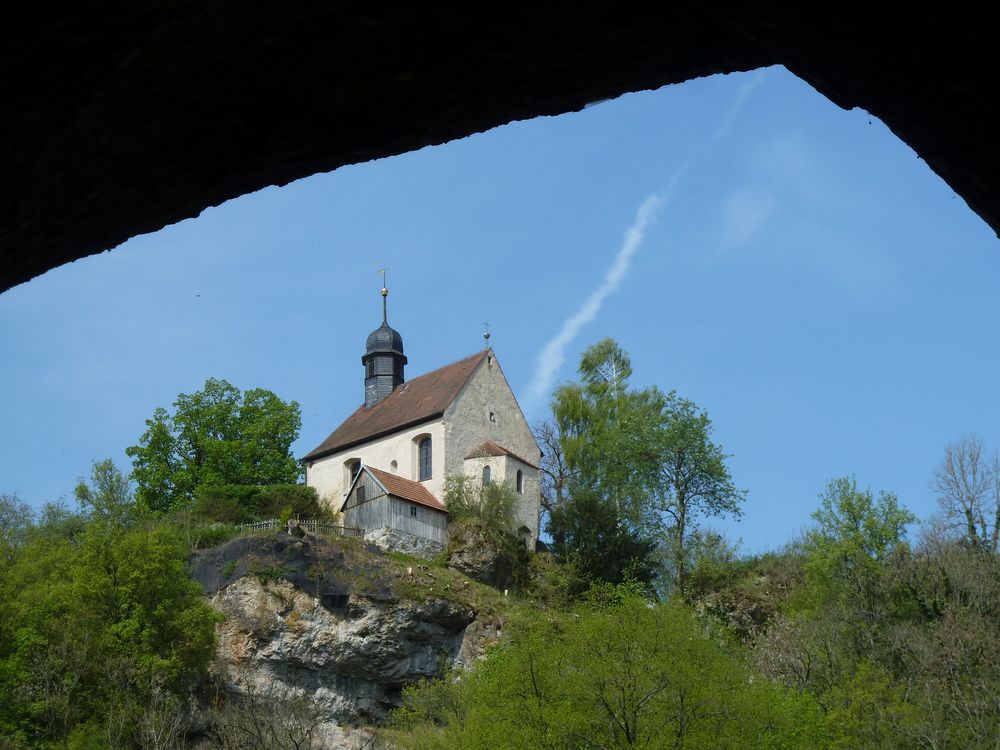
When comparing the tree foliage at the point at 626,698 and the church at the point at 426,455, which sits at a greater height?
the church at the point at 426,455

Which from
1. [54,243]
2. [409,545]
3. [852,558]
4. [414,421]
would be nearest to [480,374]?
[414,421]

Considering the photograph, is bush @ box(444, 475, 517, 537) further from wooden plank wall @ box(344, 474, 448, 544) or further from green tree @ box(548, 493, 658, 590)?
green tree @ box(548, 493, 658, 590)

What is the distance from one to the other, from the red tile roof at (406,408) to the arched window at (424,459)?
94cm

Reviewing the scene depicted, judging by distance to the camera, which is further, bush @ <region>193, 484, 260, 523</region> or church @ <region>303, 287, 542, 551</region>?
bush @ <region>193, 484, 260, 523</region>

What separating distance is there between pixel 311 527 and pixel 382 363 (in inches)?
561

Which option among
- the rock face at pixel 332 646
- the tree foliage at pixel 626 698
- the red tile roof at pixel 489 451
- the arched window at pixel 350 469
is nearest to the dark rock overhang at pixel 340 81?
the tree foliage at pixel 626 698

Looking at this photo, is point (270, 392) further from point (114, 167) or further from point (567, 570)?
point (114, 167)

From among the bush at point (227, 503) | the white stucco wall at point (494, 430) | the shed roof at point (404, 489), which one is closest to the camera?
the shed roof at point (404, 489)

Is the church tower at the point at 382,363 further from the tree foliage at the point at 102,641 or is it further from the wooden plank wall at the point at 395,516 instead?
the tree foliage at the point at 102,641

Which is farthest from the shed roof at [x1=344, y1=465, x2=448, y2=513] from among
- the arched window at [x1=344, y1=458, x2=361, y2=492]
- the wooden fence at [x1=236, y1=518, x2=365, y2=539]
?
the arched window at [x1=344, y1=458, x2=361, y2=492]

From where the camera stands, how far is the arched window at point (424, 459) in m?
49.5

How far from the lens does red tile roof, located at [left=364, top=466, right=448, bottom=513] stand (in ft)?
152

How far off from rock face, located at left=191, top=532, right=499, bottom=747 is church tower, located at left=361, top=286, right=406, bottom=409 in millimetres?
15749

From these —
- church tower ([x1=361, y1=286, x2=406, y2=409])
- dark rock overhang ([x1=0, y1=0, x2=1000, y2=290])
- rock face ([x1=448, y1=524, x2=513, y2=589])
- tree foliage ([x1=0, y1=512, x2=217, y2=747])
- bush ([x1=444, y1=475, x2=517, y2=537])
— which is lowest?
dark rock overhang ([x1=0, y1=0, x2=1000, y2=290])
